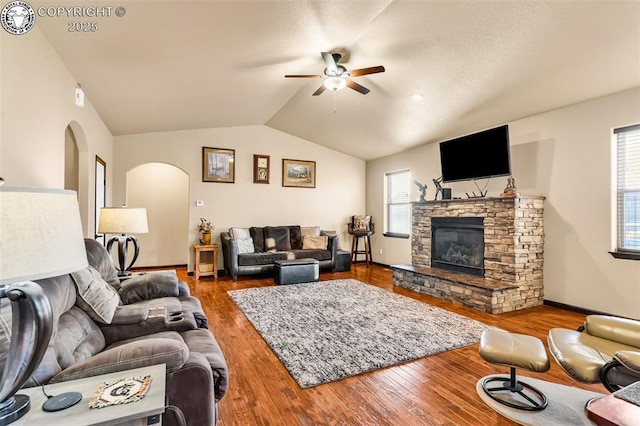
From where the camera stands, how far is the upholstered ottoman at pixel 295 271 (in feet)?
17.3

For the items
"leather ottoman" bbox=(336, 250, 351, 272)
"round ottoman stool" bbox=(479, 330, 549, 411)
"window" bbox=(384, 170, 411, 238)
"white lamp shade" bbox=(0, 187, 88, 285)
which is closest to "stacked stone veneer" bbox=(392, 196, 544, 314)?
"round ottoman stool" bbox=(479, 330, 549, 411)

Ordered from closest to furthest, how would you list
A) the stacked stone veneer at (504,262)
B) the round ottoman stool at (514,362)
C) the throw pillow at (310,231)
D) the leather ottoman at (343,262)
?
the round ottoman stool at (514,362) < the stacked stone veneer at (504,262) < the leather ottoman at (343,262) < the throw pillow at (310,231)

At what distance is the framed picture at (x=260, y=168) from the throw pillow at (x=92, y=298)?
4718mm

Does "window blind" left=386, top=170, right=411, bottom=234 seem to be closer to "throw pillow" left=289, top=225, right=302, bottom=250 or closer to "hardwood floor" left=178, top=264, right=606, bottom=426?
"throw pillow" left=289, top=225, right=302, bottom=250

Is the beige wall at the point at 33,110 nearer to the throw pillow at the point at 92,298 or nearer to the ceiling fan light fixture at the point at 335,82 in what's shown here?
the throw pillow at the point at 92,298

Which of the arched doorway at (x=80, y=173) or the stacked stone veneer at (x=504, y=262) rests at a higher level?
the arched doorway at (x=80, y=173)

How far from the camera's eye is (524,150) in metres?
4.41

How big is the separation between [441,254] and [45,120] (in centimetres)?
517

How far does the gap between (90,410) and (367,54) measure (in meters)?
3.74

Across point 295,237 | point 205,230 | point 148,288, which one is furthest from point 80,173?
point 295,237

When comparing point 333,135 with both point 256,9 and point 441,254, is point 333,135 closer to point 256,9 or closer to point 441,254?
point 441,254

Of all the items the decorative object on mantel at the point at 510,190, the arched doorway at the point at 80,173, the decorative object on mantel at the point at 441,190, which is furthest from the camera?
the decorative object on mantel at the point at 441,190

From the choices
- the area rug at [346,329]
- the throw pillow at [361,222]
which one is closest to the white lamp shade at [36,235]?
the area rug at [346,329]

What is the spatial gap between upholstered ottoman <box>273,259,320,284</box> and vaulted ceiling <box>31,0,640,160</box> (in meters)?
2.73
